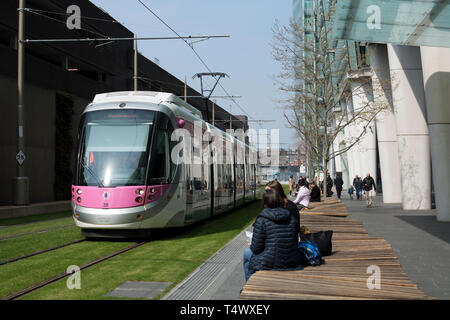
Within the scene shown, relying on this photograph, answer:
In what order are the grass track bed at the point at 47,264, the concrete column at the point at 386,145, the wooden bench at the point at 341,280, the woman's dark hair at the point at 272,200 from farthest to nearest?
the concrete column at the point at 386,145 < the grass track bed at the point at 47,264 < the woman's dark hair at the point at 272,200 < the wooden bench at the point at 341,280

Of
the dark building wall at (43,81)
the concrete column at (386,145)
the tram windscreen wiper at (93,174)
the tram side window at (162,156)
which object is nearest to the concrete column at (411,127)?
the concrete column at (386,145)

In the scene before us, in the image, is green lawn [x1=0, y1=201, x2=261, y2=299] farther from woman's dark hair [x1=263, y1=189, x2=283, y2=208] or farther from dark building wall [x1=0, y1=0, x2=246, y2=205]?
dark building wall [x1=0, y1=0, x2=246, y2=205]

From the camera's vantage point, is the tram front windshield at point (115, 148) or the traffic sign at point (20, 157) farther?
the traffic sign at point (20, 157)

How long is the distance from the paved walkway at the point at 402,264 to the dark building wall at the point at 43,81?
1530 centimetres

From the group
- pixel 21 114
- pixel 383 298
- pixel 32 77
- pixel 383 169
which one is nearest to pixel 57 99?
pixel 32 77

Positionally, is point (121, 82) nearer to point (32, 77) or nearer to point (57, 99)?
point (57, 99)

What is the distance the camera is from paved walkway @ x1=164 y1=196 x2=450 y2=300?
21.9ft

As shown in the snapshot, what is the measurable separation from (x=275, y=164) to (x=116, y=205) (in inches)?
4088

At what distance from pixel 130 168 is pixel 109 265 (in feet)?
10.7

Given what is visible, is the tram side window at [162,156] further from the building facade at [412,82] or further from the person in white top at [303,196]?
the building facade at [412,82]

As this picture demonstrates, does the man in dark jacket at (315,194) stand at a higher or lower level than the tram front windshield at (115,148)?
lower

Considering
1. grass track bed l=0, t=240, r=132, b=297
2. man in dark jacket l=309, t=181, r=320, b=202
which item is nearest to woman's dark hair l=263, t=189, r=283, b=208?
grass track bed l=0, t=240, r=132, b=297

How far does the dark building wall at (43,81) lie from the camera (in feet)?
81.1

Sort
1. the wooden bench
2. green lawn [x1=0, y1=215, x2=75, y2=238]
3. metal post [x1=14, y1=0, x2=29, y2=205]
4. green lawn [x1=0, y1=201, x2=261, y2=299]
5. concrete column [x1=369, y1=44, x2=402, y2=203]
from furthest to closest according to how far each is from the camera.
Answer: concrete column [x1=369, y1=44, x2=402, y2=203], metal post [x1=14, y1=0, x2=29, y2=205], green lawn [x1=0, y1=215, x2=75, y2=238], green lawn [x1=0, y1=201, x2=261, y2=299], the wooden bench
